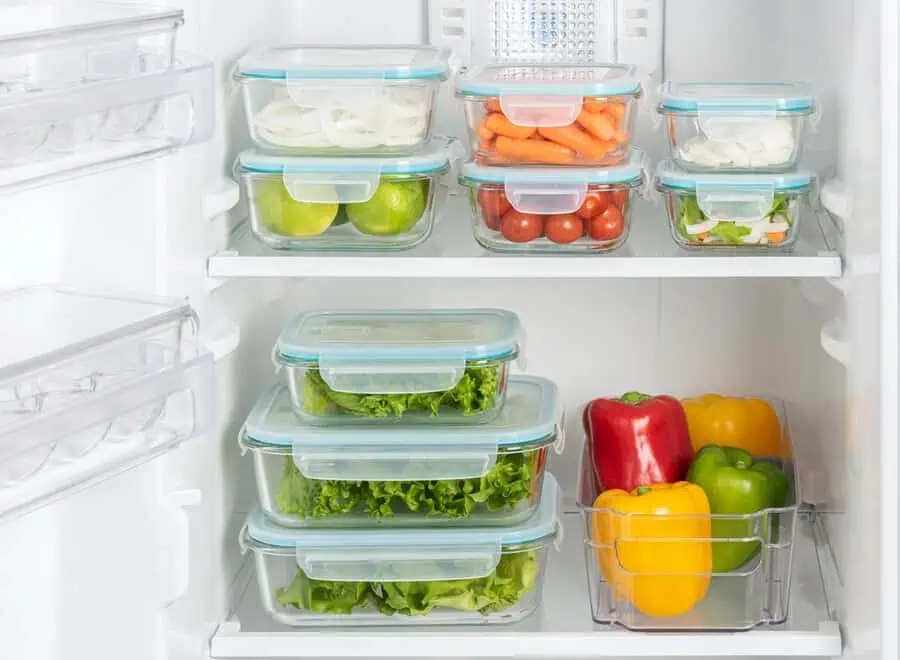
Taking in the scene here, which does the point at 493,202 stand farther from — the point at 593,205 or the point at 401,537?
the point at 401,537

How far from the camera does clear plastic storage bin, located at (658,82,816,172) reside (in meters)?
1.52

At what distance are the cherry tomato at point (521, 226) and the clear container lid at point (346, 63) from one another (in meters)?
0.17

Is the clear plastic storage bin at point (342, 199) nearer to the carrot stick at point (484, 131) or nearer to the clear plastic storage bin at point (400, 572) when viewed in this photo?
the carrot stick at point (484, 131)

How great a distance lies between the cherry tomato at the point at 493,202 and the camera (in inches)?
60.4

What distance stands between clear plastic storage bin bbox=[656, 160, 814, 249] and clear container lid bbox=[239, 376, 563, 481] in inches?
11.2

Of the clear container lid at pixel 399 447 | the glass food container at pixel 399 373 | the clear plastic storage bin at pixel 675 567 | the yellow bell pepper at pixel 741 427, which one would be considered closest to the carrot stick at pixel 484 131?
the glass food container at pixel 399 373

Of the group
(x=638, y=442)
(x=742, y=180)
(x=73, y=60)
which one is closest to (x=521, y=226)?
(x=742, y=180)

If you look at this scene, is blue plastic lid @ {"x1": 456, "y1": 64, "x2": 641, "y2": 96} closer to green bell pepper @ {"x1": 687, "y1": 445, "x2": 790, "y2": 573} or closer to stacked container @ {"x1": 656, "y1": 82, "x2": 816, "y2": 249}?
→ stacked container @ {"x1": 656, "y1": 82, "x2": 816, "y2": 249}

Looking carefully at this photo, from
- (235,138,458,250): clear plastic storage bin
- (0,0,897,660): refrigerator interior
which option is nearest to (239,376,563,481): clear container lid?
(0,0,897,660): refrigerator interior

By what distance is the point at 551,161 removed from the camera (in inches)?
59.9

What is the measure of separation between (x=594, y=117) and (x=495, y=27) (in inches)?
16.1

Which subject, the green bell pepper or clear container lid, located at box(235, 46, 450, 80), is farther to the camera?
the green bell pepper

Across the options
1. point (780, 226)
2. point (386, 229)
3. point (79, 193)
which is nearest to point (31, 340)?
point (79, 193)

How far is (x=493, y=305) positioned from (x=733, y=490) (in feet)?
1.56
